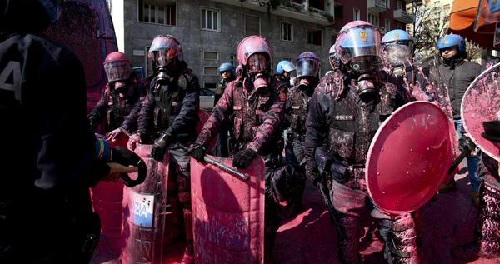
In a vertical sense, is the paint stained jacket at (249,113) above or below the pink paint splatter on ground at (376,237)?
above

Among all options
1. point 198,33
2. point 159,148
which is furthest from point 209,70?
point 159,148

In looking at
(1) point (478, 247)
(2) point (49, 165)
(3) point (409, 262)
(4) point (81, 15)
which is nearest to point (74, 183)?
(2) point (49, 165)

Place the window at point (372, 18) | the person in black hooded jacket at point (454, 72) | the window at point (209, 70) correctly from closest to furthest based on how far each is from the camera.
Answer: the person in black hooded jacket at point (454, 72) < the window at point (209, 70) < the window at point (372, 18)

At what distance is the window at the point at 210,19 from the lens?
21.6m

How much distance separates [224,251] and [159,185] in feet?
2.76

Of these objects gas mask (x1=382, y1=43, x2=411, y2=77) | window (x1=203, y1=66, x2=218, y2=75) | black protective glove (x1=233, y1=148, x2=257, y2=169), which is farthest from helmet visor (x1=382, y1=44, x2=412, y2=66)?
window (x1=203, y1=66, x2=218, y2=75)

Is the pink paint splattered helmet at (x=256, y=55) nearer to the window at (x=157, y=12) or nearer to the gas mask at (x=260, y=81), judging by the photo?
the gas mask at (x=260, y=81)

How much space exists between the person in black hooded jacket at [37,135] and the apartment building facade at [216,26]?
15.0 m

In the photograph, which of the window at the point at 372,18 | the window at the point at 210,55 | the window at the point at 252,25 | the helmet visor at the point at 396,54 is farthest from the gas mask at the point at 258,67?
the window at the point at 372,18

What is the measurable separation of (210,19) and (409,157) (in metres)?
20.5

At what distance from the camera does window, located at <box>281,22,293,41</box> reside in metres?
26.3

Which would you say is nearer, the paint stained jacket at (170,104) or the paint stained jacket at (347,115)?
the paint stained jacket at (347,115)

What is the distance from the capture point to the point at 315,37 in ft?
99.2

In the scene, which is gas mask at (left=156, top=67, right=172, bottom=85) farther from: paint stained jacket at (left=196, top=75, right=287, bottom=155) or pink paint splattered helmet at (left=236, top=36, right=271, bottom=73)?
pink paint splattered helmet at (left=236, top=36, right=271, bottom=73)
